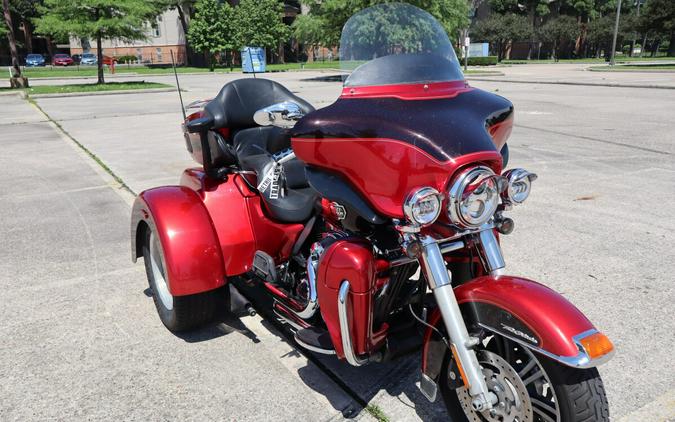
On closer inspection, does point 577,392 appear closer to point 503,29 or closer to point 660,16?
point 660,16

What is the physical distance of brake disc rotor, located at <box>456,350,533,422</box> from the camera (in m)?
2.05

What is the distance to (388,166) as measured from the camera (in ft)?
6.86

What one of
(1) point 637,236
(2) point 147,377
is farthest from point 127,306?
(1) point 637,236

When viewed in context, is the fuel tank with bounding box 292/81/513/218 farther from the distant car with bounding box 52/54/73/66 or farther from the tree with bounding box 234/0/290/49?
the distant car with bounding box 52/54/73/66

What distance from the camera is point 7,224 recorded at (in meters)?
5.80

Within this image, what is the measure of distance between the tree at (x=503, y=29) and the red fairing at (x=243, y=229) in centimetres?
6529

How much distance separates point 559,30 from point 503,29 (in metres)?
6.77

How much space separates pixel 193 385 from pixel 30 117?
15.2 metres

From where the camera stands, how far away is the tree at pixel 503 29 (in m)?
62.1

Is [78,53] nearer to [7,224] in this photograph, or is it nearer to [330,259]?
[7,224]

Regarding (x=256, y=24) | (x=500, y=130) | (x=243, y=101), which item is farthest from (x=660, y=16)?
(x=500, y=130)

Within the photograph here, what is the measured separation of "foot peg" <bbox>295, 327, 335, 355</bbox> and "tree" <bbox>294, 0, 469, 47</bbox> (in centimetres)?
2933

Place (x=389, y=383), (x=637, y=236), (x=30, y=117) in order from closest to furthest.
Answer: (x=389, y=383)
(x=637, y=236)
(x=30, y=117)

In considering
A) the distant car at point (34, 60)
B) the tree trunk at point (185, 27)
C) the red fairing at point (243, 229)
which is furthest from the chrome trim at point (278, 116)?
the distant car at point (34, 60)
